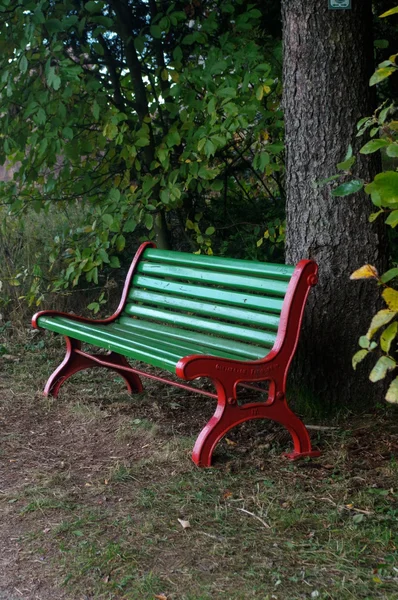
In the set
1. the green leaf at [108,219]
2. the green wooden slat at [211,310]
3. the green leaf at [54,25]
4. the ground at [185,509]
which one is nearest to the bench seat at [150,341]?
the green wooden slat at [211,310]

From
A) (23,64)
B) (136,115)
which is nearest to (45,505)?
(23,64)

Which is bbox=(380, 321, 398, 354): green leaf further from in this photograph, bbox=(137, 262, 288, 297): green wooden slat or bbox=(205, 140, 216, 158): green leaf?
bbox=(205, 140, 216, 158): green leaf

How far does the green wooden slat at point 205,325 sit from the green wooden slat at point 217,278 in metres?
0.21

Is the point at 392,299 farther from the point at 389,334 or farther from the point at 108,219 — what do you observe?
the point at 108,219

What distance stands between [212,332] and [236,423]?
0.76 m

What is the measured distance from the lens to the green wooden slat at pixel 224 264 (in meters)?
3.78

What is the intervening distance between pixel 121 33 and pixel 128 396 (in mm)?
2872

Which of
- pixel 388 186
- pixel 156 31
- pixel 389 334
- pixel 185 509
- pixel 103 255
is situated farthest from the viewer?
pixel 103 255

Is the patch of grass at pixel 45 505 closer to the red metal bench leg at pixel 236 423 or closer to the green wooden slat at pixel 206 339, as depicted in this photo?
the red metal bench leg at pixel 236 423

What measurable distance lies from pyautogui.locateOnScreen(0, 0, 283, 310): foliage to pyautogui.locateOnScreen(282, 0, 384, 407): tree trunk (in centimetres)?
79

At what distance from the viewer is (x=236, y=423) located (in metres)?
3.55

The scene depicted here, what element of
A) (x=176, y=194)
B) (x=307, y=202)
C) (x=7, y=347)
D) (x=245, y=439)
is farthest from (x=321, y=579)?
(x=7, y=347)

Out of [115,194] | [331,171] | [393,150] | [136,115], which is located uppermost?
[136,115]

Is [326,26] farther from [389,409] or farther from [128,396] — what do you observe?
[128,396]
